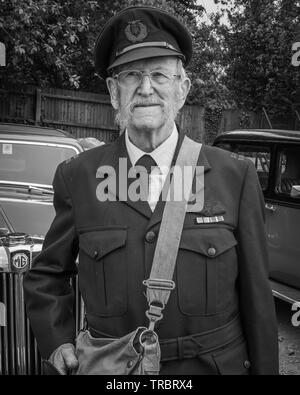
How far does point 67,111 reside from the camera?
41.9 ft

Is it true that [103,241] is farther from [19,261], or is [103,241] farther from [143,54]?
[19,261]

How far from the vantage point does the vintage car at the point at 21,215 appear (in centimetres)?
269

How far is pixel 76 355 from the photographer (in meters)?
1.85

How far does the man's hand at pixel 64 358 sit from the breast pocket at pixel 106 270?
169mm

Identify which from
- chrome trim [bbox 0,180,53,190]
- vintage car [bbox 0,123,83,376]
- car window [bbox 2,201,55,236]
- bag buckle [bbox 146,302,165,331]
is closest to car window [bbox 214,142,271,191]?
vintage car [bbox 0,123,83,376]

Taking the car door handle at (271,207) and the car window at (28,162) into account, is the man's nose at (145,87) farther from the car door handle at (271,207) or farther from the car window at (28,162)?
the car door handle at (271,207)

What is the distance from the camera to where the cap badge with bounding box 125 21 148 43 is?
1.92 m

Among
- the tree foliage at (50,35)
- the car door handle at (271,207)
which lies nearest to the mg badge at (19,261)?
the car door handle at (271,207)

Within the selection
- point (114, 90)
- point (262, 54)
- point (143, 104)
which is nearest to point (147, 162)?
point (143, 104)

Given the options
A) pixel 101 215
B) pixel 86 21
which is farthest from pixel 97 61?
pixel 86 21

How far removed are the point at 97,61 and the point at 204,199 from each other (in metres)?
0.73

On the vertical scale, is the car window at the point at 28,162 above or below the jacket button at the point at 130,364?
above

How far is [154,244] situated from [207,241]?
177mm

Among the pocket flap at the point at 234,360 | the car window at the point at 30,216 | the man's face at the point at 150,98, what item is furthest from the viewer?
the car window at the point at 30,216
